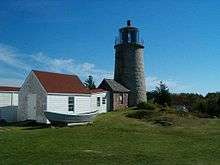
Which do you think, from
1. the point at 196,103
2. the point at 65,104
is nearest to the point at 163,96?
the point at 196,103

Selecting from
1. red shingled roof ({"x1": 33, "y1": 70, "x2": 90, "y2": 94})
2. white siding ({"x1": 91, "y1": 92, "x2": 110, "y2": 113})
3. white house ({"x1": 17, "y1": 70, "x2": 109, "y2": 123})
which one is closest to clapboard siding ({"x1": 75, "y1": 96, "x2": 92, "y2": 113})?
white house ({"x1": 17, "y1": 70, "x2": 109, "y2": 123})

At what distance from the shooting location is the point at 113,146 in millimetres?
19750

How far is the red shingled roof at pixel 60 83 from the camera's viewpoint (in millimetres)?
33281

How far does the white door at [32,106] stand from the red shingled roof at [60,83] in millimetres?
1524

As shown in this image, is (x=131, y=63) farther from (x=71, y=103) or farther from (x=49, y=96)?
(x=49, y=96)

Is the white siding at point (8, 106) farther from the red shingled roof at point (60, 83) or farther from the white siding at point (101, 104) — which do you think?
the white siding at point (101, 104)

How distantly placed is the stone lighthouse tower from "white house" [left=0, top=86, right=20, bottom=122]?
15.1 metres

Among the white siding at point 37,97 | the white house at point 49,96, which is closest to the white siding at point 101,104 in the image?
the white house at point 49,96

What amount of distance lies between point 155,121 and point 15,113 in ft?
43.4

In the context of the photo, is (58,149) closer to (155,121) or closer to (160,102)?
(155,121)

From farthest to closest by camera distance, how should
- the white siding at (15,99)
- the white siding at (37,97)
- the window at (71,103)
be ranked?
the white siding at (15,99)
the window at (71,103)
the white siding at (37,97)

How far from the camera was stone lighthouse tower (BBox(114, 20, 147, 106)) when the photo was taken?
48.3 meters

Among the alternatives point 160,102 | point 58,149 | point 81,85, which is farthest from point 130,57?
point 58,149

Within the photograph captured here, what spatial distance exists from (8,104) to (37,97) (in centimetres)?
583
